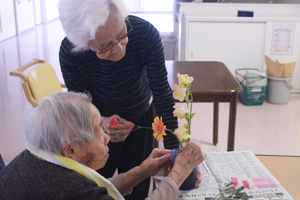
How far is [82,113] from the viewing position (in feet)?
3.52

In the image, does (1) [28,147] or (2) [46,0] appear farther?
(2) [46,0]

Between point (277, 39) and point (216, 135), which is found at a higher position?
point (277, 39)

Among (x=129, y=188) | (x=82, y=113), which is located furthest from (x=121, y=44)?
(x=129, y=188)

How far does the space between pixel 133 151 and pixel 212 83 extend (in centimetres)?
89

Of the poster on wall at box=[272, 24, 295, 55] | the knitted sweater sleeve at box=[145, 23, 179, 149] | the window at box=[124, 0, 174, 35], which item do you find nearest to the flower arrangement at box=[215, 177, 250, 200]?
the knitted sweater sleeve at box=[145, 23, 179, 149]

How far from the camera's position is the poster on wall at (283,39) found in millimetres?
4281

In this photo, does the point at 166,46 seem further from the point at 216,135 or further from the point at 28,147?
the point at 28,147

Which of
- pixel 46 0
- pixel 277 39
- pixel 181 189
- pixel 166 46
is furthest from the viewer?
pixel 46 0

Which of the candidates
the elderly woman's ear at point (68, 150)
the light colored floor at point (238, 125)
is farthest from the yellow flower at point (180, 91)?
the light colored floor at point (238, 125)

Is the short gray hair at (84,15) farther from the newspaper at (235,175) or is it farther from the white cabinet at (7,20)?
the white cabinet at (7,20)

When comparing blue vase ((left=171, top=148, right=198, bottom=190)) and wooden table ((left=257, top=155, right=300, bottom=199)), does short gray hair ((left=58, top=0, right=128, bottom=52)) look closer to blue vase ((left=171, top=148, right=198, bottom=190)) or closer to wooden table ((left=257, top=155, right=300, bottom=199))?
blue vase ((left=171, top=148, right=198, bottom=190))

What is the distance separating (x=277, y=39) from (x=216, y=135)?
1.73 meters

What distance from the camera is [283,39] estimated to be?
432 centimetres

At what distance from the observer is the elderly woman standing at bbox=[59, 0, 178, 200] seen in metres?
1.33
